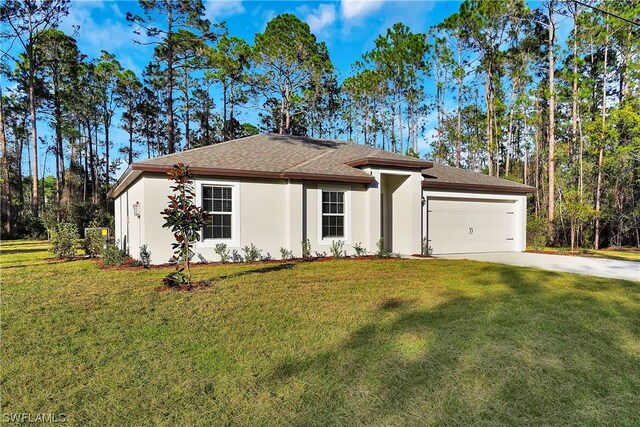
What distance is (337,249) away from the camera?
11.2 metres

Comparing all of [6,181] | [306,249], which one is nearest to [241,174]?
[306,249]

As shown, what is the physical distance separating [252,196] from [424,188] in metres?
6.15

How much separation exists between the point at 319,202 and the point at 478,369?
8004mm

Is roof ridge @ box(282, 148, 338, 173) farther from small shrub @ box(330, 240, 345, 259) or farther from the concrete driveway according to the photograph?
the concrete driveway

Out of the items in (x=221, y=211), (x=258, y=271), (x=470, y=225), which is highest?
(x=221, y=211)

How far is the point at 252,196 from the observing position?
34.4 feet

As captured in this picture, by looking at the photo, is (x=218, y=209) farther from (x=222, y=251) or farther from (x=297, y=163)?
(x=297, y=163)

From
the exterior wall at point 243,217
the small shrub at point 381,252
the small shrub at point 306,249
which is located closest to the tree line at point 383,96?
the small shrub at point 381,252

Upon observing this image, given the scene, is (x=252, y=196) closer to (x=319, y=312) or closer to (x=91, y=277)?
(x=91, y=277)

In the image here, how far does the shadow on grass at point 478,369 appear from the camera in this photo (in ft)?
9.55

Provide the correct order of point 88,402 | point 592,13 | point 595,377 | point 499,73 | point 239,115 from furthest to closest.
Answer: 1. point 239,115
2. point 499,73
3. point 592,13
4. point 595,377
5. point 88,402

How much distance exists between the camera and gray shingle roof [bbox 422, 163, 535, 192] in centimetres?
1288

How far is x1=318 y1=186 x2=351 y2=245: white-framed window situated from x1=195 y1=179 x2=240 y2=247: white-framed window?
2.57 meters

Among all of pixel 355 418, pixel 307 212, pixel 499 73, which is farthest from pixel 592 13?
pixel 355 418
